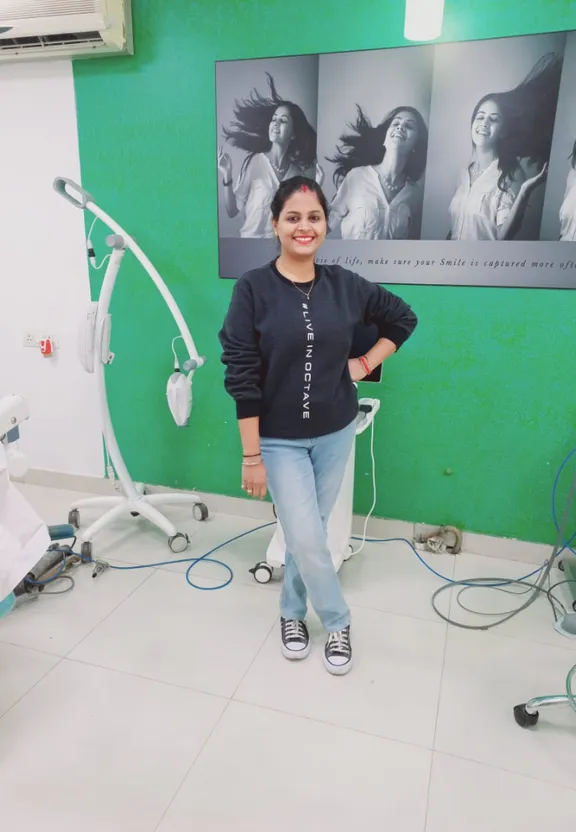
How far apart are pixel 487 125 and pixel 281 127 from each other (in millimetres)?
791

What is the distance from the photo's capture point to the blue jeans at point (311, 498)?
1.62 meters

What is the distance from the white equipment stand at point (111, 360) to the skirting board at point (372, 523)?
13 cm

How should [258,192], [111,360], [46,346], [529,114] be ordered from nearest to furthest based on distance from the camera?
1. [529,114]
2. [258,192]
3. [111,360]
4. [46,346]

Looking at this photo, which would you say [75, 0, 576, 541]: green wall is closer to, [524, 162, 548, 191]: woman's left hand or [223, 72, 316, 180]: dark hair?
[223, 72, 316, 180]: dark hair

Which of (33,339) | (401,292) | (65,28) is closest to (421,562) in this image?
(401,292)

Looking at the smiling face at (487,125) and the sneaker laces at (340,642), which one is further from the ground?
the smiling face at (487,125)

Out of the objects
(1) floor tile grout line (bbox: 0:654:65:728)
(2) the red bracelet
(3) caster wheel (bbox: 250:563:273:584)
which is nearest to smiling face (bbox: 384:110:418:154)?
(2) the red bracelet

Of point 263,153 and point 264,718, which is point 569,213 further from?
point 264,718

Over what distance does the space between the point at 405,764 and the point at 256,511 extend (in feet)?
4.86

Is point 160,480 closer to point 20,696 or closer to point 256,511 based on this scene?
point 256,511

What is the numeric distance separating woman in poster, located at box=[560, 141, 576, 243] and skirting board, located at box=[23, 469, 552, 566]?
1242 mm

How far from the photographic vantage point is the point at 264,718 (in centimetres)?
162

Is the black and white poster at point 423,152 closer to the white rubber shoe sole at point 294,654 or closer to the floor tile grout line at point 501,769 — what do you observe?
the white rubber shoe sole at point 294,654

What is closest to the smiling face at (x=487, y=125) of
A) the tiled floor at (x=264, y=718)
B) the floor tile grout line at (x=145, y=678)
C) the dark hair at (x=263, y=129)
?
the dark hair at (x=263, y=129)
